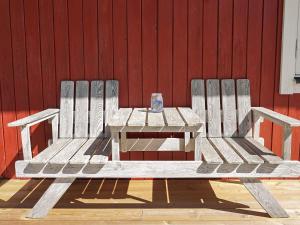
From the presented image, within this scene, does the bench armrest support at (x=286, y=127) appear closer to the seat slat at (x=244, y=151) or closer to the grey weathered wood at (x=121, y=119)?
the seat slat at (x=244, y=151)

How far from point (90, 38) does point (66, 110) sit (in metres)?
0.70

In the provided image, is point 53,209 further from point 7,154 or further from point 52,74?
point 52,74

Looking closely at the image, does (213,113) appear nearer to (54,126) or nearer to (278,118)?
(278,118)

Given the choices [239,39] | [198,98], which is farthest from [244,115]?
[239,39]

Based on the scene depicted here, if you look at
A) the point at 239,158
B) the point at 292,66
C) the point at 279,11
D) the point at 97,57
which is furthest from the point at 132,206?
the point at 279,11

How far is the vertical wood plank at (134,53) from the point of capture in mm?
3031

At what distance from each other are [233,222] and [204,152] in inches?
20.9

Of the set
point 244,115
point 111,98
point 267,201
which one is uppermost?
point 111,98

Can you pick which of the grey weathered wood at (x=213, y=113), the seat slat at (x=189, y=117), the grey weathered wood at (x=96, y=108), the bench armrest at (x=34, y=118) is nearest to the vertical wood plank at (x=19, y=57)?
the bench armrest at (x=34, y=118)

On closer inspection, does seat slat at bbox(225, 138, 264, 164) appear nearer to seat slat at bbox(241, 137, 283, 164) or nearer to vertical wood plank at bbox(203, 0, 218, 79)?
seat slat at bbox(241, 137, 283, 164)

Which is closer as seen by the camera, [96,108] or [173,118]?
[173,118]

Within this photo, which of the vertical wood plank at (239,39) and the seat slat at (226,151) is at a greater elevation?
the vertical wood plank at (239,39)

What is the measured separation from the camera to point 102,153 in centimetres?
249

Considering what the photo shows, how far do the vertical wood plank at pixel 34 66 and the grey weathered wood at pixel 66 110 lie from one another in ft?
0.84
